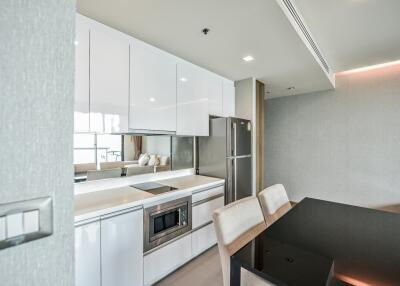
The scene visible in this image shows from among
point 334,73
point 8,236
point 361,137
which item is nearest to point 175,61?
point 8,236

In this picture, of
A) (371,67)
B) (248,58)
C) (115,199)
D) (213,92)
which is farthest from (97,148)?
(371,67)

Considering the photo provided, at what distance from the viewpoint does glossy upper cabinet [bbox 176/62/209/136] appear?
2434 mm

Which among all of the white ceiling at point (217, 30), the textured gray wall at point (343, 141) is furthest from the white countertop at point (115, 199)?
the textured gray wall at point (343, 141)

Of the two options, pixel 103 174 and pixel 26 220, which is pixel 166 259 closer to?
pixel 103 174

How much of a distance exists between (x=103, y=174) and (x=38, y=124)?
1.69m

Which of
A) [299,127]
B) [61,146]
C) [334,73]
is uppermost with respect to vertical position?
[334,73]

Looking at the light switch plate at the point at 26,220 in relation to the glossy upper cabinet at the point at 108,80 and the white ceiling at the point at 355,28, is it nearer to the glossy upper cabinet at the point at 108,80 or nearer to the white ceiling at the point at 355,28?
the glossy upper cabinet at the point at 108,80

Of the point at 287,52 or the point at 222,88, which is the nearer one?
the point at 287,52

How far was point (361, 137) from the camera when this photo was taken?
3473mm

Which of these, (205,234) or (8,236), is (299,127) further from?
(8,236)

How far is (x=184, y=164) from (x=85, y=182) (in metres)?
1.34

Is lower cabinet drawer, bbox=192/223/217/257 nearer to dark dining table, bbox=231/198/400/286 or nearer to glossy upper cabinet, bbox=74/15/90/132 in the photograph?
dark dining table, bbox=231/198/400/286

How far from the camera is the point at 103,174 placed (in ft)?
6.64

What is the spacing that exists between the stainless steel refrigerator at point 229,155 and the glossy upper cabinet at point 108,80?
1.33 metres
